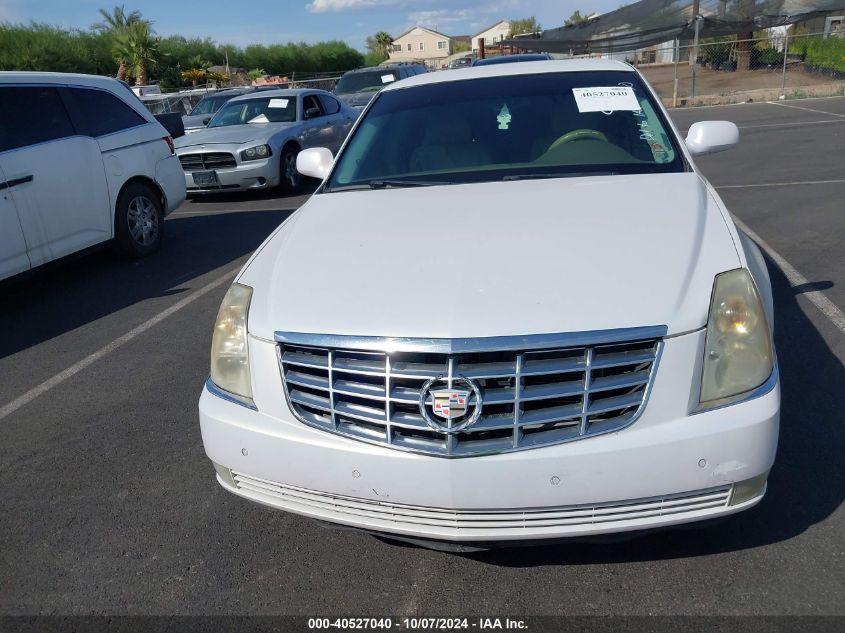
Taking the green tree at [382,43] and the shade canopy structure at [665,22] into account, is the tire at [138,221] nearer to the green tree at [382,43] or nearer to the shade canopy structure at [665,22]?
the shade canopy structure at [665,22]

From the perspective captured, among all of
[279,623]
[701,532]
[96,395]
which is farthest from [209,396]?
[96,395]

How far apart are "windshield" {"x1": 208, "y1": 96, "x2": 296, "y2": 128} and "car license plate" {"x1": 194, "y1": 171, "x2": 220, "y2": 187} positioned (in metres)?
1.67

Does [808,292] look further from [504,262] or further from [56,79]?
[56,79]

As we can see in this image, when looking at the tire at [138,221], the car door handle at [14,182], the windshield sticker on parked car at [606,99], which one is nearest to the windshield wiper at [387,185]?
the windshield sticker on parked car at [606,99]

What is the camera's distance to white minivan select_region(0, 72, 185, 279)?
6.04 metres

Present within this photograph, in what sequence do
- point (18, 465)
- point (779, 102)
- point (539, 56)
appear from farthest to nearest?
point (779, 102) → point (539, 56) → point (18, 465)

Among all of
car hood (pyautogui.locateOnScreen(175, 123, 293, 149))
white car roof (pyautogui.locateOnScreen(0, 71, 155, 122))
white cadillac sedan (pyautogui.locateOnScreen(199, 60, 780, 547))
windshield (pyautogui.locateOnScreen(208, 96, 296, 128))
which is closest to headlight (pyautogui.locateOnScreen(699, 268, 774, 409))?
white cadillac sedan (pyautogui.locateOnScreen(199, 60, 780, 547))

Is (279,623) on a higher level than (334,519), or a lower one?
lower

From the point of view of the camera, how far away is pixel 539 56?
1276cm

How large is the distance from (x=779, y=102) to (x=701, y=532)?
22716mm

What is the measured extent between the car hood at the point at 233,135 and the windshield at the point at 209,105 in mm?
5977

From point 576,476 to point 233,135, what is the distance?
10.0 m

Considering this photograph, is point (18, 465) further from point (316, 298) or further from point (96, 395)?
point (316, 298)

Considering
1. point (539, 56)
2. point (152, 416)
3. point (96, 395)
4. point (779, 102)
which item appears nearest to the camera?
point (152, 416)
